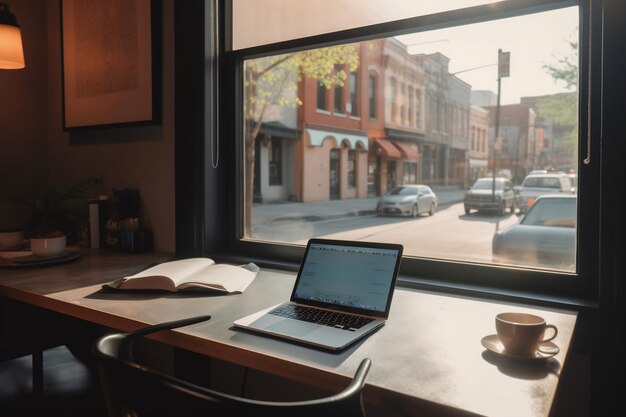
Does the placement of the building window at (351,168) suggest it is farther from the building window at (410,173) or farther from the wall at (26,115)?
the wall at (26,115)

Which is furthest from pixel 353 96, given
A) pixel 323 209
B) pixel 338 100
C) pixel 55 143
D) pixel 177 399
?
pixel 177 399

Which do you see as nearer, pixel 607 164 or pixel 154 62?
pixel 607 164

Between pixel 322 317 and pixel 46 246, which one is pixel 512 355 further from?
pixel 46 246

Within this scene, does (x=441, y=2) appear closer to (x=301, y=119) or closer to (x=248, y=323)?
(x=248, y=323)

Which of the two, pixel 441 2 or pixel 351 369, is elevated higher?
pixel 441 2

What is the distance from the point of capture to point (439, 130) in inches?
83.8

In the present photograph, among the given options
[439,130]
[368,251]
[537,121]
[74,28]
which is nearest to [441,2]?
[537,121]

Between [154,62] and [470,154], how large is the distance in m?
1.36

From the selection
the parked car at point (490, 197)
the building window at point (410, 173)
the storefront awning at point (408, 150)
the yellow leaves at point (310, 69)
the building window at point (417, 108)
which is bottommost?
the parked car at point (490, 197)

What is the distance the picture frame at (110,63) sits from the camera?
80.7 inches

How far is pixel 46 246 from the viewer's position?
1.80 metres

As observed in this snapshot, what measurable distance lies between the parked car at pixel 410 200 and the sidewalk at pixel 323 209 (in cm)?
6

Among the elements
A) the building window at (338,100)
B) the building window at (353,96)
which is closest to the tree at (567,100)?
the building window at (353,96)

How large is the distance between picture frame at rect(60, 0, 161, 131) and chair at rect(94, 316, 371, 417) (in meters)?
1.55
